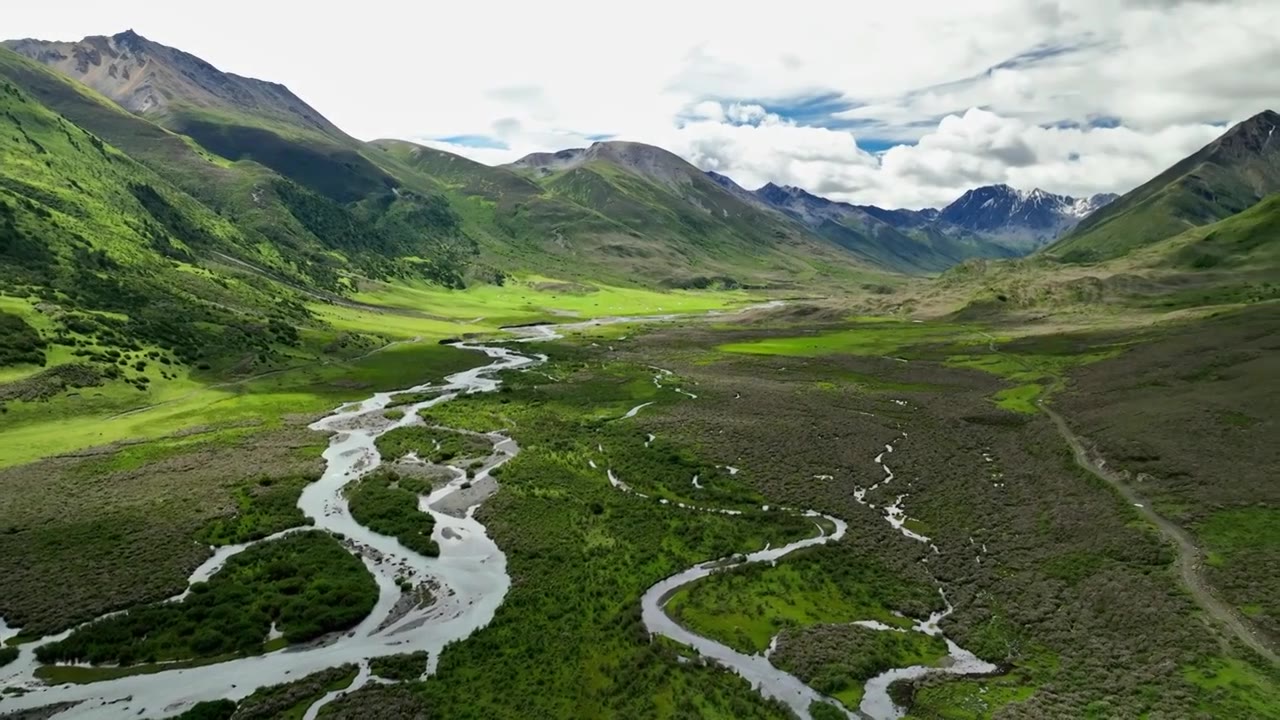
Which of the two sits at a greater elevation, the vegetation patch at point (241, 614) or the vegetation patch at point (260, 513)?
the vegetation patch at point (260, 513)

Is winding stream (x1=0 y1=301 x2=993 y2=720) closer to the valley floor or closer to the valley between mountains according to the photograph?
the valley between mountains

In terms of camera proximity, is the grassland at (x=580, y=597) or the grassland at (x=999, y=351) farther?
the grassland at (x=999, y=351)

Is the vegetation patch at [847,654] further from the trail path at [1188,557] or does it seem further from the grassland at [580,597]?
the trail path at [1188,557]

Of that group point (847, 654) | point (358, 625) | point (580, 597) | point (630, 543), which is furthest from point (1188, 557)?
point (358, 625)

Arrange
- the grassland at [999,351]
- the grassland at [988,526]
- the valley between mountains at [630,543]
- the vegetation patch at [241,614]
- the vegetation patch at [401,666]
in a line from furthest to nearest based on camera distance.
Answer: the grassland at [999,351], the vegetation patch at [241,614], the vegetation patch at [401,666], the grassland at [988,526], the valley between mountains at [630,543]

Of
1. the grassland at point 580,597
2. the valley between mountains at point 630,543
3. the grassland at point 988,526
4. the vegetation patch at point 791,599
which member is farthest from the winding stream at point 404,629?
the grassland at point 988,526

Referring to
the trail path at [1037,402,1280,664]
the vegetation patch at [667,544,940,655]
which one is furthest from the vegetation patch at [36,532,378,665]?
the trail path at [1037,402,1280,664]
